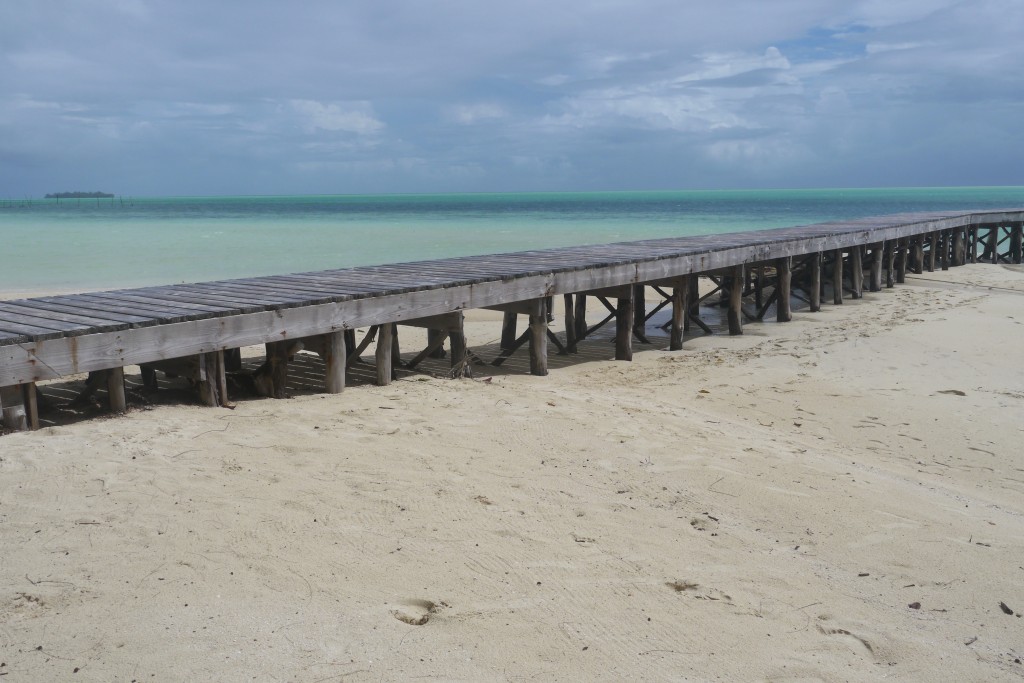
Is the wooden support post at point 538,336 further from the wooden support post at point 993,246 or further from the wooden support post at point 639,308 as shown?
the wooden support post at point 993,246

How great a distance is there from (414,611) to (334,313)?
3967 mm

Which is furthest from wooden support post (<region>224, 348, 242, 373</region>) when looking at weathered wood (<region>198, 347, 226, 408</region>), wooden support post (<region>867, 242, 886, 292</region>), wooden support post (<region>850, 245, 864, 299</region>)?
wooden support post (<region>867, 242, 886, 292</region>)

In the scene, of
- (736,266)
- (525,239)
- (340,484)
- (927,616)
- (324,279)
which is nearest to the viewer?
(927,616)

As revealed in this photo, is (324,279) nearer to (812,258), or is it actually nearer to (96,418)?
(96,418)

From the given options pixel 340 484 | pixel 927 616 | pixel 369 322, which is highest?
pixel 369 322

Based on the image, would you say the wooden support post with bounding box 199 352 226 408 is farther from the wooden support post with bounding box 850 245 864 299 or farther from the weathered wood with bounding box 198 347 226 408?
the wooden support post with bounding box 850 245 864 299

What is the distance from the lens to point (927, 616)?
420 cm

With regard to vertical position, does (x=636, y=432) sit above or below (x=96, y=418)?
below

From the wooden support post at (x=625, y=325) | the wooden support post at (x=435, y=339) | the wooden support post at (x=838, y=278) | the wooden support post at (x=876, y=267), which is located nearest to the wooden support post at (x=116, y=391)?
the wooden support post at (x=435, y=339)

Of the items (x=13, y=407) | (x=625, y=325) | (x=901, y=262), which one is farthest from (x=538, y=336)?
(x=901, y=262)

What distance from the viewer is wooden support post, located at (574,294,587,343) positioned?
12.2m

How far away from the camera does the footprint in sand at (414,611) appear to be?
372 cm

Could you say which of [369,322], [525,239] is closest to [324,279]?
[369,322]

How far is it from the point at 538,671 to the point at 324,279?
242 inches
